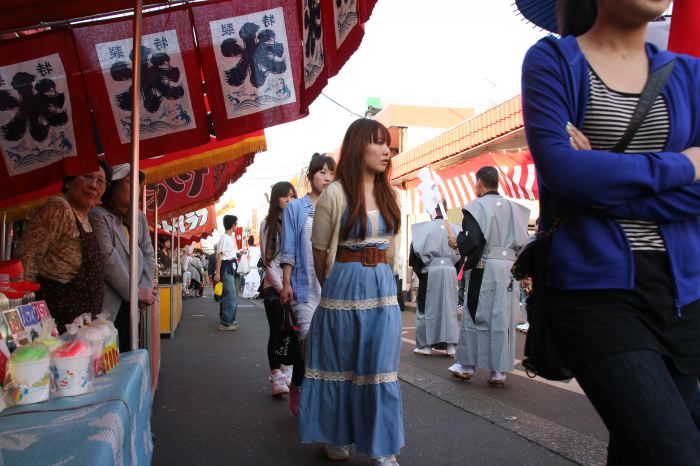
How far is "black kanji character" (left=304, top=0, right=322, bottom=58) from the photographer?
3879 mm

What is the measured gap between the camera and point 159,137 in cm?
416

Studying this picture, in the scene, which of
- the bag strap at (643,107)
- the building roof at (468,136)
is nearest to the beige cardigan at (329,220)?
the bag strap at (643,107)

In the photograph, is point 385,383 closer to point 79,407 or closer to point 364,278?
point 364,278

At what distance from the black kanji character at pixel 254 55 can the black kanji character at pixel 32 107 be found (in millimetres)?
1104

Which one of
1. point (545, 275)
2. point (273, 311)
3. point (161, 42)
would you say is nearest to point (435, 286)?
point (273, 311)

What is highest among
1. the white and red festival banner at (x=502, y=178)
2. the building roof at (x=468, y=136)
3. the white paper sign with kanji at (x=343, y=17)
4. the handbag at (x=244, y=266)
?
the building roof at (x=468, y=136)

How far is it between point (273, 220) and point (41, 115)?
218 cm

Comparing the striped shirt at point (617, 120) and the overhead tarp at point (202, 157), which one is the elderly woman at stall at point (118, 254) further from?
the striped shirt at point (617, 120)

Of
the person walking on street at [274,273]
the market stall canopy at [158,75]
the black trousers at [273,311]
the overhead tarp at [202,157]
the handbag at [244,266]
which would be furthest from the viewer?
the handbag at [244,266]

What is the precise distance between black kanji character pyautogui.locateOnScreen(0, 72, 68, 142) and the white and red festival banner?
6.23 m

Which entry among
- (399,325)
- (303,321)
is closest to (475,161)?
(303,321)

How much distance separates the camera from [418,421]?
454 centimetres

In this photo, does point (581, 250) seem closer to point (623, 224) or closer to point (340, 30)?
point (623, 224)

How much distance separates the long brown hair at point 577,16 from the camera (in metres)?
1.84
